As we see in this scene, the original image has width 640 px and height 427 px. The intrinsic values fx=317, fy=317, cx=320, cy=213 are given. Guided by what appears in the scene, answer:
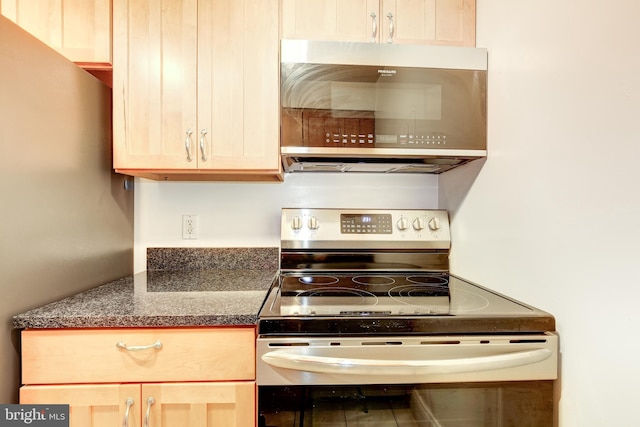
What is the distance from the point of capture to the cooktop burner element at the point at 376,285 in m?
0.83

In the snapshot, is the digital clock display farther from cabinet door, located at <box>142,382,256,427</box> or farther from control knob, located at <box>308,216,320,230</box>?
cabinet door, located at <box>142,382,256,427</box>

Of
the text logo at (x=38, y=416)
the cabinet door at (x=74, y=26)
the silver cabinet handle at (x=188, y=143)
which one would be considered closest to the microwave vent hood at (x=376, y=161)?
the silver cabinet handle at (x=188, y=143)

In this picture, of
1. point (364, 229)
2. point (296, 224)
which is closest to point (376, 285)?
point (364, 229)

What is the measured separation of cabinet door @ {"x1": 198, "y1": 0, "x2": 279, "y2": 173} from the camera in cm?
118

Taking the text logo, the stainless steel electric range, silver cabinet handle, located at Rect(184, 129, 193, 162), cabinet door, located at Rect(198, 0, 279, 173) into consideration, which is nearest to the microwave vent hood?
cabinet door, located at Rect(198, 0, 279, 173)

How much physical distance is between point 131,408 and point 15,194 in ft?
2.15

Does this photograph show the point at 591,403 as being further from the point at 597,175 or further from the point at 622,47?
the point at 622,47

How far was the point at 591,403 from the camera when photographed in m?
0.74

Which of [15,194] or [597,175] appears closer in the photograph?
[597,175]

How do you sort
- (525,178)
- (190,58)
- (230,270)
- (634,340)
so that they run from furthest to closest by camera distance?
(230,270), (190,58), (525,178), (634,340)

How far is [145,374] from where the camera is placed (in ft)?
2.81

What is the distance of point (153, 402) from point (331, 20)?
4.56ft

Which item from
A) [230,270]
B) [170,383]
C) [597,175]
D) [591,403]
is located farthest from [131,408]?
[597,175]

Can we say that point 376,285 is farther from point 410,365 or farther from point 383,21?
point 383,21
